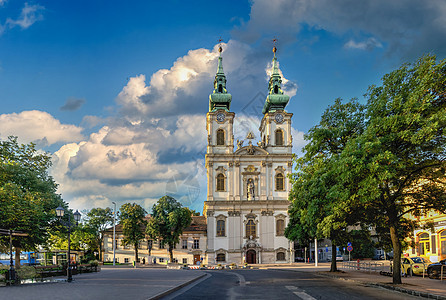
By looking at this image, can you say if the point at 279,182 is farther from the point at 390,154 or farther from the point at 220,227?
the point at 390,154

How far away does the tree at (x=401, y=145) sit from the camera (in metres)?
19.9

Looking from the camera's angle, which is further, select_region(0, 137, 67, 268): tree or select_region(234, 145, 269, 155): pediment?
select_region(234, 145, 269, 155): pediment

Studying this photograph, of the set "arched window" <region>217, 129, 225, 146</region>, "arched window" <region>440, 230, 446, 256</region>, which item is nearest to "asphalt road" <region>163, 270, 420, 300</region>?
"arched window" <region>440, 230, 446, 256</region>

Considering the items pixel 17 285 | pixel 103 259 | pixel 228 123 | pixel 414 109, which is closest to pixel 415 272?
pixel 414 109

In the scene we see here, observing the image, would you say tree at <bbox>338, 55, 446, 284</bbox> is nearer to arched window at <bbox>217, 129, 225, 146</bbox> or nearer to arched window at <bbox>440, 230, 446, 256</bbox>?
arched window at <bbox>440, 230, 446, 256</bbox>

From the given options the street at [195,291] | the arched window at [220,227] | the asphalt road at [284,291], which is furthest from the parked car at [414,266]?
the arched window at [220,227]

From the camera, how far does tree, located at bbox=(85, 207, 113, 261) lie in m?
85.6

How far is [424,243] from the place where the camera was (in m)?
51.8

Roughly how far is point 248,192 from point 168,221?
48.4 feet

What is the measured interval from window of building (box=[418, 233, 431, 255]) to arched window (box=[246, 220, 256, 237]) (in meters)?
30.2

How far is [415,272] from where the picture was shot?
1257 inches

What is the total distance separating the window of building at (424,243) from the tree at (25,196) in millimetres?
39548

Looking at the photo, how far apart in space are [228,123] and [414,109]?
60.8 meters

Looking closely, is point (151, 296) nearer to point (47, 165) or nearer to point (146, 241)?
point (47, 165)
